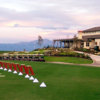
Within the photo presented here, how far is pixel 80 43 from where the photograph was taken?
64688 millimetres

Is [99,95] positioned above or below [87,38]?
below

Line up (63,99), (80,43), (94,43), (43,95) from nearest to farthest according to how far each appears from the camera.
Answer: (63,99) → (43,95) → (94,43) → (80,43)

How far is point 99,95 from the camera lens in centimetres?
1030

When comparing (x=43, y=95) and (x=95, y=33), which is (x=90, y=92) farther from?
(x=95, y=33)

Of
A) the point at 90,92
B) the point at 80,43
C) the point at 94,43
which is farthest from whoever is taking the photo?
the point at 80,43

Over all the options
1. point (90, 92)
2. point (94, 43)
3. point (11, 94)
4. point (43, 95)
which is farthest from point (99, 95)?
point (94, 43)

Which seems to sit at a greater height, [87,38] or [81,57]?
[87,38]

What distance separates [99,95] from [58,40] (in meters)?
57.1

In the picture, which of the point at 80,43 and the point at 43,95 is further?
the point at 80,43

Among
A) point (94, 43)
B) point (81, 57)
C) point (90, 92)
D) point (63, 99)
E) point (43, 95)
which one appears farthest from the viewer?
point (94, 43)

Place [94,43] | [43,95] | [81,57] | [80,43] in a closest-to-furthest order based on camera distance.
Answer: [43,95] < [81,57] < [94,43] < [80,43]

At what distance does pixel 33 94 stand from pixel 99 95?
3.31 metres

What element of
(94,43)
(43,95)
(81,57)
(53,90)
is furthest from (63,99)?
(94,43)

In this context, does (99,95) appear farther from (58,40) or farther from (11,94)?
(58,40)
